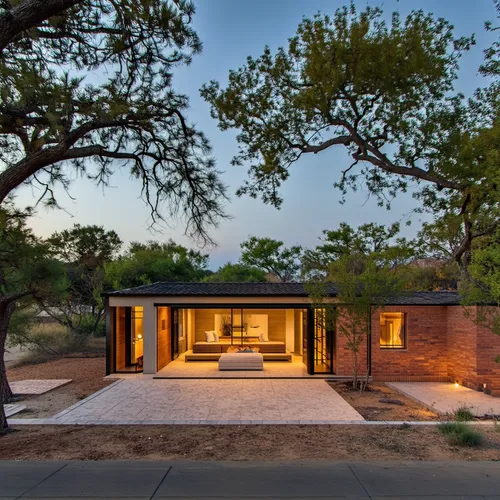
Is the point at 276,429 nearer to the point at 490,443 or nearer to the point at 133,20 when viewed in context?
the point at 490,443

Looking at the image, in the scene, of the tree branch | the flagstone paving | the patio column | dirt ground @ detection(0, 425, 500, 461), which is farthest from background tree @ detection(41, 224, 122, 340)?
the tree branch

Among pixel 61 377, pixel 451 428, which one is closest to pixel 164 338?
pixel 61 377

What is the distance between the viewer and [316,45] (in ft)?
26.2

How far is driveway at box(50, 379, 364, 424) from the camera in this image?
7488 millimetres

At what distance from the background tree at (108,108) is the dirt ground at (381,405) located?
16.7 feet

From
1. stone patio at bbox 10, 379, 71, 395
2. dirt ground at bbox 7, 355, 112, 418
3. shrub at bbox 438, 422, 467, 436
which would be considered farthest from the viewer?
stone patio at bbox 10, 379, 71, 395

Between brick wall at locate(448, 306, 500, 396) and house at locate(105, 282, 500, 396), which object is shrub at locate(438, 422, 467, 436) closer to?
brick wall at locate(448, 306, 500, 396)

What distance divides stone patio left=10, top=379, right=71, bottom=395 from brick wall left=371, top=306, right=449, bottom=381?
8.87 m

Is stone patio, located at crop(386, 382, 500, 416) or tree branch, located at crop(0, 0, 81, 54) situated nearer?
tree branch, located at crop(0, 0, 81, 54)

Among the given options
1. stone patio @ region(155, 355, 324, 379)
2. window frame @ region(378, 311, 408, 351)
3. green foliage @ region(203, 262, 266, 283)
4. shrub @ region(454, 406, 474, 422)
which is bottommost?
stone patio @ region(155, 355, 324, 379)

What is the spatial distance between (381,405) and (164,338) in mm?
A: 7302

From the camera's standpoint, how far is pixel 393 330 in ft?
38.1

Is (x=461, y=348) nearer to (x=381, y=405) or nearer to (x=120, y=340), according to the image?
(x=381, y=405)

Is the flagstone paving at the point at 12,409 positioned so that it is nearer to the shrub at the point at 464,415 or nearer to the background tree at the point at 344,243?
the shrub at the point at 464,415
